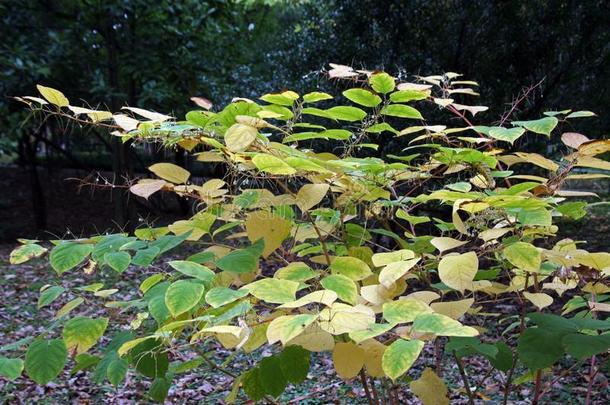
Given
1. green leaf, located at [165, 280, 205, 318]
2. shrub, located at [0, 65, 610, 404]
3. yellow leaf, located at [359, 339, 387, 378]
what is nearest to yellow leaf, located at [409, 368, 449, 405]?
shrub, located at [0, 65, 610, 404]

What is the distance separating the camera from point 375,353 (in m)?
0.94

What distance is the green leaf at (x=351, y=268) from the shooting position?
981mm

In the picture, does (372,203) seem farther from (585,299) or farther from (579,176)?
(585,299)

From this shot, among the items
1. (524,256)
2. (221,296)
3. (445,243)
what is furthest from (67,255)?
(524,256)

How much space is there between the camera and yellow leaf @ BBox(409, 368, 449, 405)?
109 cm

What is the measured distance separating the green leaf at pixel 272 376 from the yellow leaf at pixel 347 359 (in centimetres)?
14

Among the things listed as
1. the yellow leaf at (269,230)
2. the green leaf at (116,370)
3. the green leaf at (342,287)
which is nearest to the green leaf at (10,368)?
the green leaf at (116,370)

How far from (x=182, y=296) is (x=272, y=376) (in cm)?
28

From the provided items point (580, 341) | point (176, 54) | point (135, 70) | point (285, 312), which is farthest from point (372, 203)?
point (176, 54)

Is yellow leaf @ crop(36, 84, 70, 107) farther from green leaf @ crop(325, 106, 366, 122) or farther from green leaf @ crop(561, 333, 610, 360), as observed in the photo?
green leaf @ crop(561, 333, 610, 360)

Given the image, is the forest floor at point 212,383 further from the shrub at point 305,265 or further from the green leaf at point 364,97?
the green leaf at point 364,97

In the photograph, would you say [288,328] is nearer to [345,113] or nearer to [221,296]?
[221,296]

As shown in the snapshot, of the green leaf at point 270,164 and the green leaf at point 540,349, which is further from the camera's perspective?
the green leaf at point 540,349

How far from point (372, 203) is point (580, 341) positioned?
0.49m
